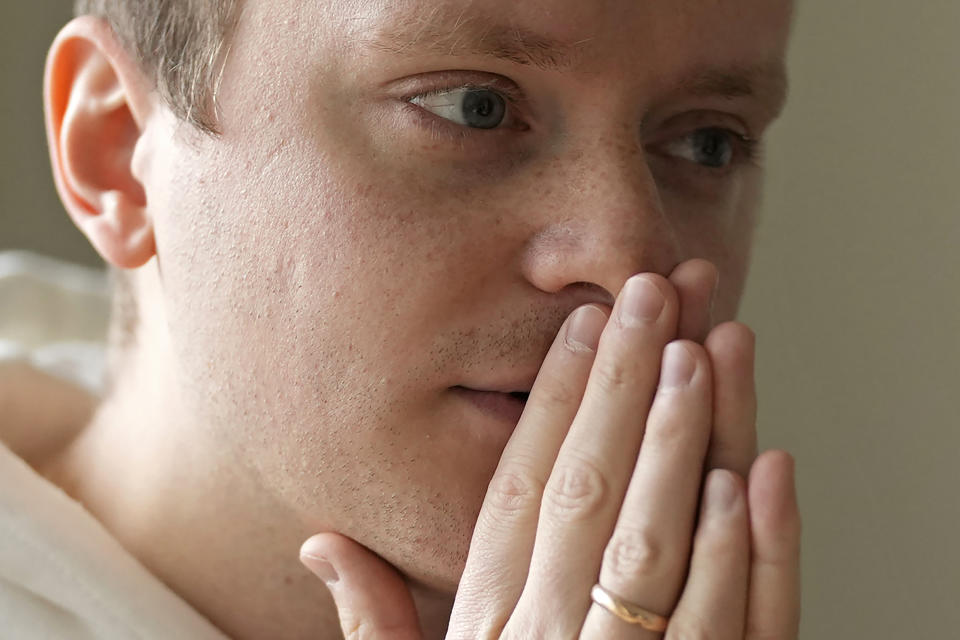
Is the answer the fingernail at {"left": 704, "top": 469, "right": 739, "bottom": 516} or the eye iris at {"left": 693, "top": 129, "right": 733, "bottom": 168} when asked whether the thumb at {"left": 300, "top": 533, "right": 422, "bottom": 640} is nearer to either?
the fingernail at {"left": 704, "top": 469, "right": 739, "bottom": 516}

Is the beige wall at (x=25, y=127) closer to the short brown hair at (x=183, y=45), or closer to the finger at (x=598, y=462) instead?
the short brown hair at (x=183, y=45)

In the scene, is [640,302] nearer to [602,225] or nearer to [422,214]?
[602,225]

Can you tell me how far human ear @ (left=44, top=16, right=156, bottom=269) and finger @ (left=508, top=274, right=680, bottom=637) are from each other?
538 mm

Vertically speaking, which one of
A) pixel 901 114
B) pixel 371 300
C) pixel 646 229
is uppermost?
pixel 901 114

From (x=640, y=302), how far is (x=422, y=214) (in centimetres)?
21

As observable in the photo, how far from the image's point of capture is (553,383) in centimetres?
96

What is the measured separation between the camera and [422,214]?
3.27 feet

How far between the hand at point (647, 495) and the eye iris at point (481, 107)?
0.21 m

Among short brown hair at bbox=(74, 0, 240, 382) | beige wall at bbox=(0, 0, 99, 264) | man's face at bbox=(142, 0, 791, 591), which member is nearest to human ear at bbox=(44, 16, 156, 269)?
short brown hair at bbox=(74, 0, 240, 382)

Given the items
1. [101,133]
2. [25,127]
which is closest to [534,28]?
[101,133]

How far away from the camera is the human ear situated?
→ 3.96 feet

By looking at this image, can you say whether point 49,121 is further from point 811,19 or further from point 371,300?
point 811,19

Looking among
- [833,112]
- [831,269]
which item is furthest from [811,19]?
[831,269]

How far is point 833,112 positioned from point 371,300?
111cm
